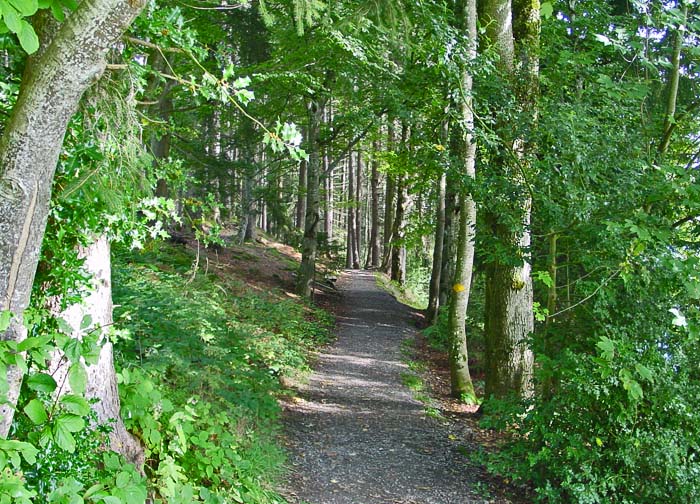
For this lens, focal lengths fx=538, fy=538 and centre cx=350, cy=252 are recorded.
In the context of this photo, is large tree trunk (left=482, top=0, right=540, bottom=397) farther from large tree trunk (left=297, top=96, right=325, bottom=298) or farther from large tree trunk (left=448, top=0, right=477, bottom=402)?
large tree trunk (left=297, top=96, right=325, bottom=298)

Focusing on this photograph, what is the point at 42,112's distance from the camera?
225 cm

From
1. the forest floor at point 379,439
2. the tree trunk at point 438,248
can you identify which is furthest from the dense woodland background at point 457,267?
the tree trunk at point 438,248

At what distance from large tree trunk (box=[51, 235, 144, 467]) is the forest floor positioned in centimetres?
200

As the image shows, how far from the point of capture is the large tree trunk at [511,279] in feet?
22.4

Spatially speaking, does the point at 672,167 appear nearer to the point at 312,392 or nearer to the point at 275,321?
the point at 312,392

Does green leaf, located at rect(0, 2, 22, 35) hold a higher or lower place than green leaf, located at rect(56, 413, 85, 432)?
higher

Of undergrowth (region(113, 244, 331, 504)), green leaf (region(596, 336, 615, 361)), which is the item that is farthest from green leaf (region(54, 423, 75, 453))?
green leaf (region(596, 336, 615, 361))

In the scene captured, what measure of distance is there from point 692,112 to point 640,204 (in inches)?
57.3

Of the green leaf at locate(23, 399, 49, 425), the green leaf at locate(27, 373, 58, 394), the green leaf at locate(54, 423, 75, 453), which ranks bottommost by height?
the green leaf at locate(54, 423, 75, 453)

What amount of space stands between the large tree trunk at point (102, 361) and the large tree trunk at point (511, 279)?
466 centimetres

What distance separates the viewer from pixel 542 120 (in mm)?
5512

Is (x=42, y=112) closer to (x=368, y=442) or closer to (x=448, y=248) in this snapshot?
(x=368, y=442)

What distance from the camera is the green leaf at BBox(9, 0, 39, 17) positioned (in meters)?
1.73

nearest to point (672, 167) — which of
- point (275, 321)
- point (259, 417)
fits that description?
point (259, 417)
